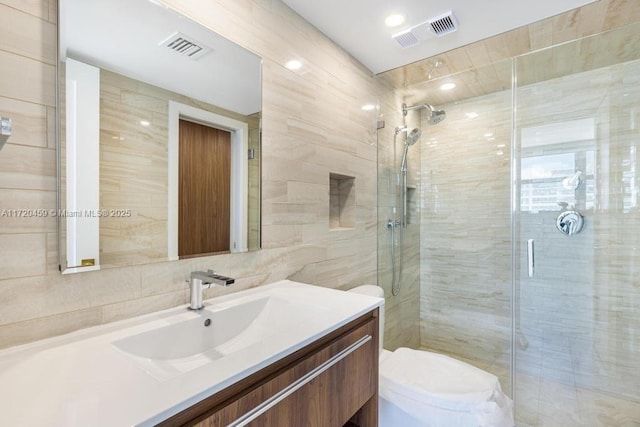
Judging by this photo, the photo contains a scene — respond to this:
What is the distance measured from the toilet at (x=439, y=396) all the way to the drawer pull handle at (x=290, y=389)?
22.1 inches

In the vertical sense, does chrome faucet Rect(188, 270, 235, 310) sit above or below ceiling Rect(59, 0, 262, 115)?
below

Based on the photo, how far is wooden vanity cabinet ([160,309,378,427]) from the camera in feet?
2.14

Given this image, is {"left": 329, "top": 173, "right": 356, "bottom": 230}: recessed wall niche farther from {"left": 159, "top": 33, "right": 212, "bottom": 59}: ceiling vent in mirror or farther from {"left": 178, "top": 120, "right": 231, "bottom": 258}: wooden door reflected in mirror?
{"left": 159, "top": 33, "right": 212, "bottom": 59}: ceiling vent in mirror

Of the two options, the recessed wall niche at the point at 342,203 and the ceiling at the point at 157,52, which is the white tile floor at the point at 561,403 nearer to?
the recessed wall niche at the point at 342,203

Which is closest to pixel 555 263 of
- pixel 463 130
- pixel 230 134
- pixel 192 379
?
pixel 463 130

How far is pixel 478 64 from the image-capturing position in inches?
88.4

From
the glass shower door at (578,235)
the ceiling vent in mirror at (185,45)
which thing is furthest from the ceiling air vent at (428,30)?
the ceiling vent in mirror at (185,45)

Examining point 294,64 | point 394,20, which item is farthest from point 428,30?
point 294,64

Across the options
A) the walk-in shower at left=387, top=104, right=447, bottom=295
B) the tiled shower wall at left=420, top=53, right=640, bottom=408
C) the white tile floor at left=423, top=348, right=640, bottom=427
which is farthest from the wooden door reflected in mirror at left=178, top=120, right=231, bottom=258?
the white tile floor at left=423, top=348, right=640, bottom=427

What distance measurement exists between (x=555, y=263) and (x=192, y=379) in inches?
103

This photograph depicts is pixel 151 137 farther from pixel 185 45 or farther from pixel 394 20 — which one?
pixel 394 20

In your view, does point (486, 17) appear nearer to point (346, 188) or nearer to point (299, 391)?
point (346, 188)

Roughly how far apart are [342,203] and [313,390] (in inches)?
54.8

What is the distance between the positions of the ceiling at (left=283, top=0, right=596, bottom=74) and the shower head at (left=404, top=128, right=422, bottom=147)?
2.52 ft
